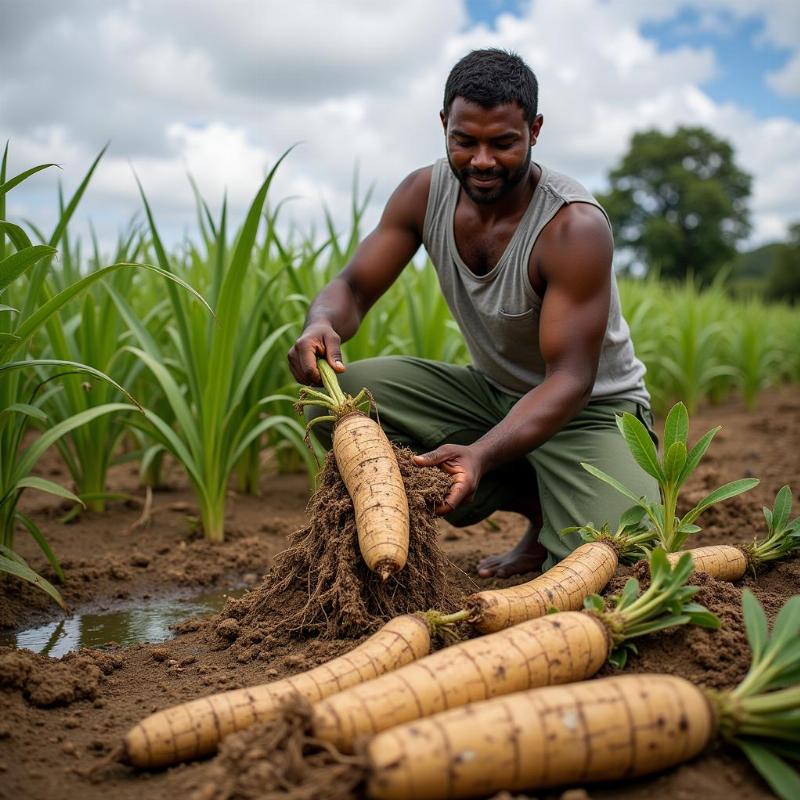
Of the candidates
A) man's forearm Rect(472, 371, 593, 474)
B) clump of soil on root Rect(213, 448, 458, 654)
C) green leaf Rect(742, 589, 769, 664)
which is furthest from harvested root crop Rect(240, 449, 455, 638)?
green leaf Rect(742, 589, 769, 664)

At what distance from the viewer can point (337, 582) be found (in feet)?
5.91

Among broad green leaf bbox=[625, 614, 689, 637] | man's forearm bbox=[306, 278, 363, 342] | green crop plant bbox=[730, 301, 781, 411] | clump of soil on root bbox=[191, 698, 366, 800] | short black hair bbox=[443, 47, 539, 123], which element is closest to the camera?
clump of soil on root bbox=[191, 698, 366, 800]

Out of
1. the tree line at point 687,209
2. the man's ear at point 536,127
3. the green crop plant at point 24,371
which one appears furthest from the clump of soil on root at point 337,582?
the tree line at point 687,209

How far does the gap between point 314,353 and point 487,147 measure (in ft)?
2.46

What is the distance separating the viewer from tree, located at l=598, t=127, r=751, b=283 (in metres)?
38.5

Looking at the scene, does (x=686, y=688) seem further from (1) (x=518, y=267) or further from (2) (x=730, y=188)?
(2) (x=730, y=188)

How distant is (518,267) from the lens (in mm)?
2332

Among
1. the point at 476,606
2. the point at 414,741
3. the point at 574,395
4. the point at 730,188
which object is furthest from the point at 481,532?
the point at 730,188

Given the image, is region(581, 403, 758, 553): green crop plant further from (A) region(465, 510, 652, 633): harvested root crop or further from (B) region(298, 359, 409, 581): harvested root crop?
(B) region(298, 359, 409, 581): harvested root crop

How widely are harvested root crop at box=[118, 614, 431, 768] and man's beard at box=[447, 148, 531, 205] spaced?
1307 millimetres

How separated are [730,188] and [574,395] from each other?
44.4m

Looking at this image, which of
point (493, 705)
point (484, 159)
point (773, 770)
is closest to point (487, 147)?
point (484, 159)

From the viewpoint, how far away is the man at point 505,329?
216 cm

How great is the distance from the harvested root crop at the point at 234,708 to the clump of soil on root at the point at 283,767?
0.22 ft
